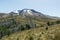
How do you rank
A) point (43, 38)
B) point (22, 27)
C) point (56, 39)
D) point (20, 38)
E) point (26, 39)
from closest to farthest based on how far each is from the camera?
1. point (56, 39)
2. point (43, 38)
3. point (26, 39)
4. point (20, 38)
5. point (22, 27)

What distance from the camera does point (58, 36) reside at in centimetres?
1930

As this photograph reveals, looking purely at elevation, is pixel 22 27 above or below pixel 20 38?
below

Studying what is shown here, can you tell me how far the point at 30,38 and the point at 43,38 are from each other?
1985mm

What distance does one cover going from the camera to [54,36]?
1967 cm

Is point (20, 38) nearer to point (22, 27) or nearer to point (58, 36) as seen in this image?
point (58, 36)

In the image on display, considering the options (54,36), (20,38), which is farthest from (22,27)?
(54,36)

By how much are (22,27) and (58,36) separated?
197 ft

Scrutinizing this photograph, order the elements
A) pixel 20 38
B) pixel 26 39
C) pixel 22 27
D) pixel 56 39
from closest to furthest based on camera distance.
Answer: pixel 56 39 < pixel 26 39 < pixel 20 38 < pixel 22 27

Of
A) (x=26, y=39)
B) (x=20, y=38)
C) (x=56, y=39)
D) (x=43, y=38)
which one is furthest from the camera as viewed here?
(x=20, y=38)

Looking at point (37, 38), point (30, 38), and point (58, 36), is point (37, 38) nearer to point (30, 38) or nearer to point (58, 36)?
point (30, 38)

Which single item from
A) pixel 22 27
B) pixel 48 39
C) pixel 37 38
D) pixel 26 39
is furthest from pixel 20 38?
pixel 22 27

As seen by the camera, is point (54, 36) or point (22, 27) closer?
point (54, 36)

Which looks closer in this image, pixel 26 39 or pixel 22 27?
pixel 26 39

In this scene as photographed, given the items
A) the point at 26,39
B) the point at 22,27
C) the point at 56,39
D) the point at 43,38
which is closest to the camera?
the point at 56,39
